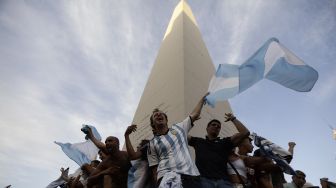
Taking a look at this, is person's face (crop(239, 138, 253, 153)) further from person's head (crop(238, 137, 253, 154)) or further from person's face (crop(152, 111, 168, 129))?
person's face (crop(152, 111, 168, 129))

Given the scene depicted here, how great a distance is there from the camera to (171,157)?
2201 mm

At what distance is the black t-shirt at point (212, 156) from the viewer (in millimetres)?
2374

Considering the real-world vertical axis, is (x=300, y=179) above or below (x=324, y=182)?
above

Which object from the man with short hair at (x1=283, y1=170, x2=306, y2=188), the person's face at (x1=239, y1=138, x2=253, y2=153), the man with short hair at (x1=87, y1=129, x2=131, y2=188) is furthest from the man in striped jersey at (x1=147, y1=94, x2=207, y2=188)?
the man with short hair at (x1=283, y1=170, x2=306, y2=188)

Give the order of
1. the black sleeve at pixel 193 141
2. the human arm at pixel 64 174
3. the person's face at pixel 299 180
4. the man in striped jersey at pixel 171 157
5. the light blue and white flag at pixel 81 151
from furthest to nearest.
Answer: the light blue and white flag at pixel 81 151, the human arm at pixel 64 174, the person's face at pixel 299 180, the black sleeve at pixel 193 141, the man in striped jersey at pixel 171 157

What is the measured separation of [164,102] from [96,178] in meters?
2.43

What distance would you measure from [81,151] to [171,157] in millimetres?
3054

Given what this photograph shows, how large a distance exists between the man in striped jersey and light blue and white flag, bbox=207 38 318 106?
65 cm

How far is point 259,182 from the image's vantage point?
2691 mm

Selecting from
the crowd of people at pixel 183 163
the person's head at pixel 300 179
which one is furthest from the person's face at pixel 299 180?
the crowd of people at pixel 183 163

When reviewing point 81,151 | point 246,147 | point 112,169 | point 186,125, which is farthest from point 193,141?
point 81,151

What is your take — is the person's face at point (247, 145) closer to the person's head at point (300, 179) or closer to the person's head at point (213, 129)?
the person's head at point (213, 129)

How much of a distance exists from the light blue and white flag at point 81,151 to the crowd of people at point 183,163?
1.76 metres

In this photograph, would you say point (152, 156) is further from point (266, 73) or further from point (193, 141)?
point (266, 73)
